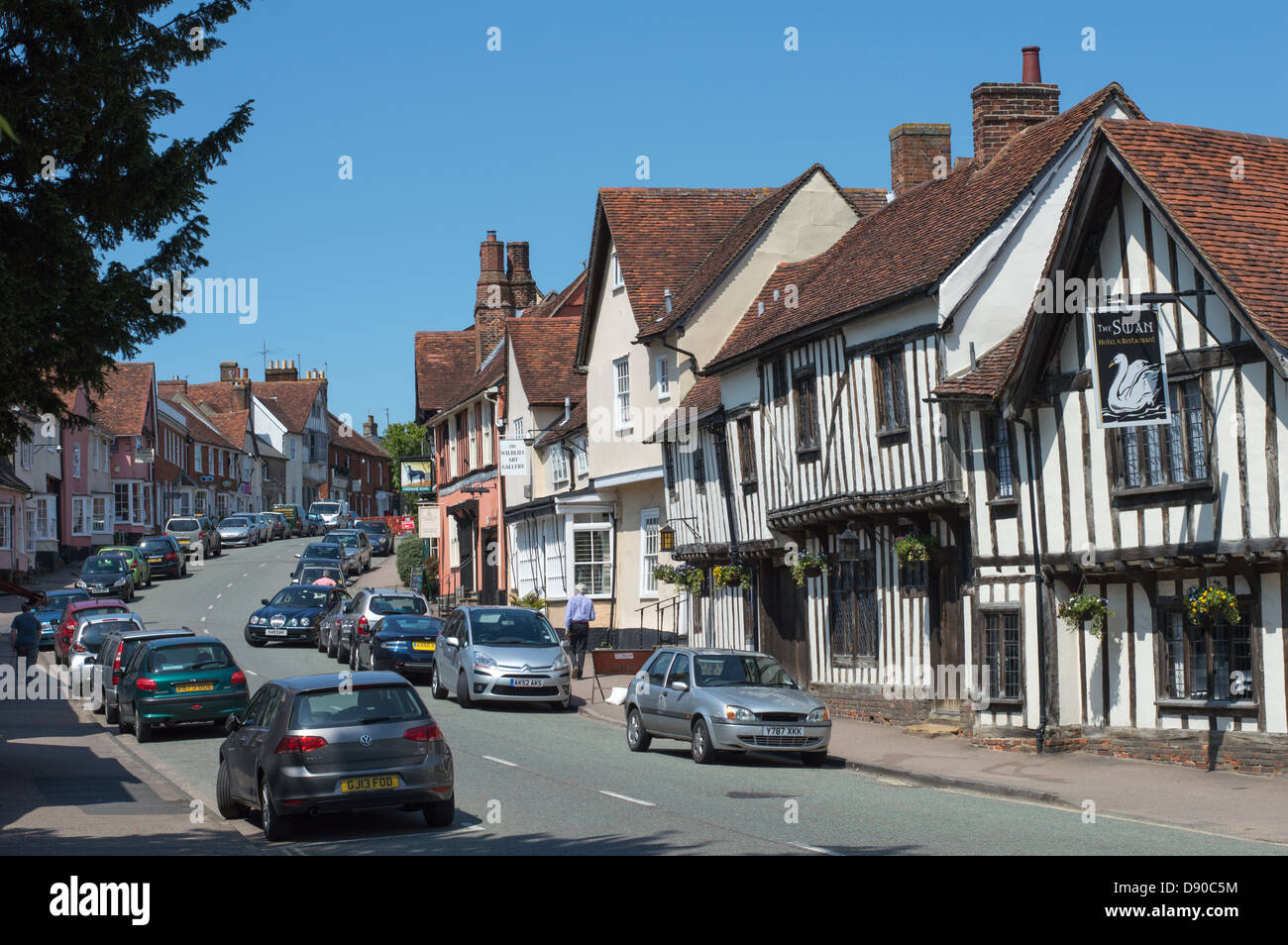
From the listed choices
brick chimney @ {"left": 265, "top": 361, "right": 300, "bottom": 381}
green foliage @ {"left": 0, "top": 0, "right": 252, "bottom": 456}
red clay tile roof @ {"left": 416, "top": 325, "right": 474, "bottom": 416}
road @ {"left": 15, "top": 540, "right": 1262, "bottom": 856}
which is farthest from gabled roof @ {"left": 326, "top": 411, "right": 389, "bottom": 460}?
green foliage @ {"left": 0, "top": 0, "right": 252, "bottom": 456}

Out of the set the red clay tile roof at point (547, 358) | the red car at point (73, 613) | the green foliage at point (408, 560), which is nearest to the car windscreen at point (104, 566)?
the green foliage at point (408, 560)

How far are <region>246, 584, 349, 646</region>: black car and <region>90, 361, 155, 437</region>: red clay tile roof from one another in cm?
4073

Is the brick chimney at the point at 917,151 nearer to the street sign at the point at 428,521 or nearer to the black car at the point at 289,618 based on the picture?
the black car at the point at 289,618

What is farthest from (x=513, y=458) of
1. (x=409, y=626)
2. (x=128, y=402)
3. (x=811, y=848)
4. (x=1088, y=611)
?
(x=128, y=402)

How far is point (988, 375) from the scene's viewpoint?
2144 centimetres

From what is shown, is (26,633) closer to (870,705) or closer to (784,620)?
(784,620)

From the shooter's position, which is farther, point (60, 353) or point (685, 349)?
point (685, 349)

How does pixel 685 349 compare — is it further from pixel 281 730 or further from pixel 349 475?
pixel 349 475

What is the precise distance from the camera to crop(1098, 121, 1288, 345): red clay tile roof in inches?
675

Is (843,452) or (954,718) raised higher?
(843,452)

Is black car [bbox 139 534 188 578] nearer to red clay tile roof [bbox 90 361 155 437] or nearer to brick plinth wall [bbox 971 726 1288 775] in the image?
red clay tile roof [bbox 90 361 155 437]

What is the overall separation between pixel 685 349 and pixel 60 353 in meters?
19.7

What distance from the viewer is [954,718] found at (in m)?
22.5
